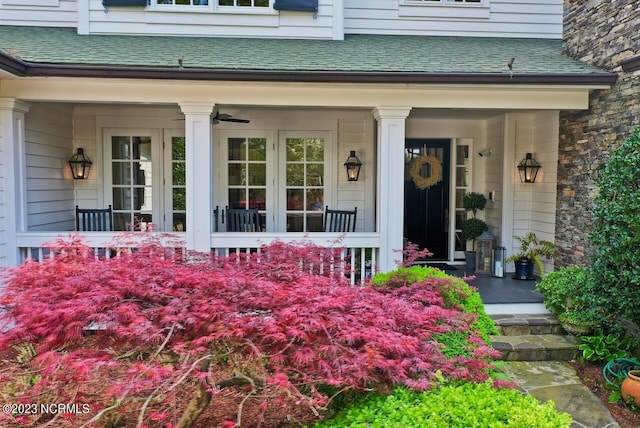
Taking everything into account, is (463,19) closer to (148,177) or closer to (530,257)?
(530,257)

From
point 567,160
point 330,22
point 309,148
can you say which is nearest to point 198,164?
point 309,148

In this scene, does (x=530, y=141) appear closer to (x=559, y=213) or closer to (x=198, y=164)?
(x=559, y=213)

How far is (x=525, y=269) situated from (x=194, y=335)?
529 cm

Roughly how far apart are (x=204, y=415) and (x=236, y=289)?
3.12 feet

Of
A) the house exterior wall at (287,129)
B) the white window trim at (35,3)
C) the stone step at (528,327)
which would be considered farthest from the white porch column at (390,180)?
the white window trim at (35,3)

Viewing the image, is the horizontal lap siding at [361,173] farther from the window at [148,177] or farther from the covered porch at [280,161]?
the window at [148,177]

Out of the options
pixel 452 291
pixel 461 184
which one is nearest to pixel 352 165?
pixel 461 184

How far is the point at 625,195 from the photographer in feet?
12.3

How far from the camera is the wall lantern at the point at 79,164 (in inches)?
252

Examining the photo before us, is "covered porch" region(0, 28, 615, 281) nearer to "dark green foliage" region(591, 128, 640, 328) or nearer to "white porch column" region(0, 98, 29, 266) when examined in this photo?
"white porch column" region(0, 98, 29, 266)

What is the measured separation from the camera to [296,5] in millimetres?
6023

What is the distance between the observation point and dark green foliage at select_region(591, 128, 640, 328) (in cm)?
364

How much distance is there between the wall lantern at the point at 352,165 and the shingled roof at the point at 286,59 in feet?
5.40

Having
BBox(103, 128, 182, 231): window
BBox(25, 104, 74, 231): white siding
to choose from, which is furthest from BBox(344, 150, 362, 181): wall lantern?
BBox(25, 104, 74, 231): white siding
